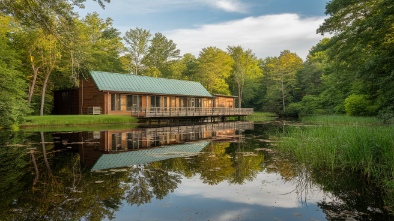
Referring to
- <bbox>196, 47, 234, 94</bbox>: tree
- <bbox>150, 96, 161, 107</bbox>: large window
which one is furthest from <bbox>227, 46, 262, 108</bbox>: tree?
<bbox>150, 96, 161, 107</bbox>: large window

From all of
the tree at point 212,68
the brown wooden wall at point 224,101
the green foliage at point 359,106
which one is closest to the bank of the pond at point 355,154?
the green foliage at point 359,106

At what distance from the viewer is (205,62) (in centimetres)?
4928

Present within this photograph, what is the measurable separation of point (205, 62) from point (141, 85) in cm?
1932

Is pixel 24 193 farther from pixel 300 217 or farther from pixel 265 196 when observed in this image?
pixel 300 217

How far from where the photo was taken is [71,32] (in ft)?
29.9

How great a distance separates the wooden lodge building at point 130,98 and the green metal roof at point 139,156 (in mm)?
16695

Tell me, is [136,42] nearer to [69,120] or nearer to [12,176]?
[69,120]

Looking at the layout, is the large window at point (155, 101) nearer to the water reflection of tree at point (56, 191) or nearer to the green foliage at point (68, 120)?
the green foliage at point (68, 120)

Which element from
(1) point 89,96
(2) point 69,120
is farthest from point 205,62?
(2) point 69,120

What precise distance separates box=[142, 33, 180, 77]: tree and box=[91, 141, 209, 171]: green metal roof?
40959 mm

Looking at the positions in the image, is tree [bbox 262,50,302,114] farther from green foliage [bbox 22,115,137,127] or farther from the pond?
the pond

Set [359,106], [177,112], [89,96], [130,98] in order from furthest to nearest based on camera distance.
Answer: [130,98], [177,112], [89,96], [359,106]

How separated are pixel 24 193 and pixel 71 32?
553 centimetres

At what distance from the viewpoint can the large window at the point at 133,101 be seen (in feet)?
100
